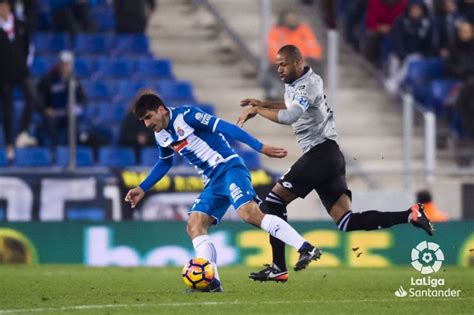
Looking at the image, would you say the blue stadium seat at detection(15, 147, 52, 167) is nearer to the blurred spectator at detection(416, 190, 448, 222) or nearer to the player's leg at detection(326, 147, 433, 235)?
the blurred spectator at detection(416, 190, 448, 222)

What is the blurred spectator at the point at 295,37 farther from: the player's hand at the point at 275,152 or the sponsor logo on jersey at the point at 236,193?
the player's hand at the point at 275,152

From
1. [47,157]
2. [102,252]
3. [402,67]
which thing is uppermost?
[402,67]

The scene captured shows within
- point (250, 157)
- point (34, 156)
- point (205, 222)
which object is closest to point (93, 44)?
point (34, 156)

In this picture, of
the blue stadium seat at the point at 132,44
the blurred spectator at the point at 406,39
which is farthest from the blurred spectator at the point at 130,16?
the blurred spectator at the point at 406,39

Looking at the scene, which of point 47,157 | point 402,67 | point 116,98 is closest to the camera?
point 47,157

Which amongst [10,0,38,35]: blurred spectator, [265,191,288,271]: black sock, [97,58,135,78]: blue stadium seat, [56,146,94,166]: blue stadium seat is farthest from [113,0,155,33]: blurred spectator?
[265,191,288,271]: black sock

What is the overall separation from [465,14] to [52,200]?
8498 millimetres

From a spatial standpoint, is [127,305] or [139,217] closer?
[127,305]

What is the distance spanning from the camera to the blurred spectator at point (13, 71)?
61.7 ft

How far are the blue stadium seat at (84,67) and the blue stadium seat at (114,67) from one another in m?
0.09

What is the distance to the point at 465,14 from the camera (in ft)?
73.6

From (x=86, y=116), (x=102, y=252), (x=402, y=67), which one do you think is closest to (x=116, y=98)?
(x=86, y=116)

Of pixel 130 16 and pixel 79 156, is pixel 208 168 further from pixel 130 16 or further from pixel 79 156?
pixel 130 16

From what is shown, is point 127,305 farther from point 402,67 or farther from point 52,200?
point 402,67
